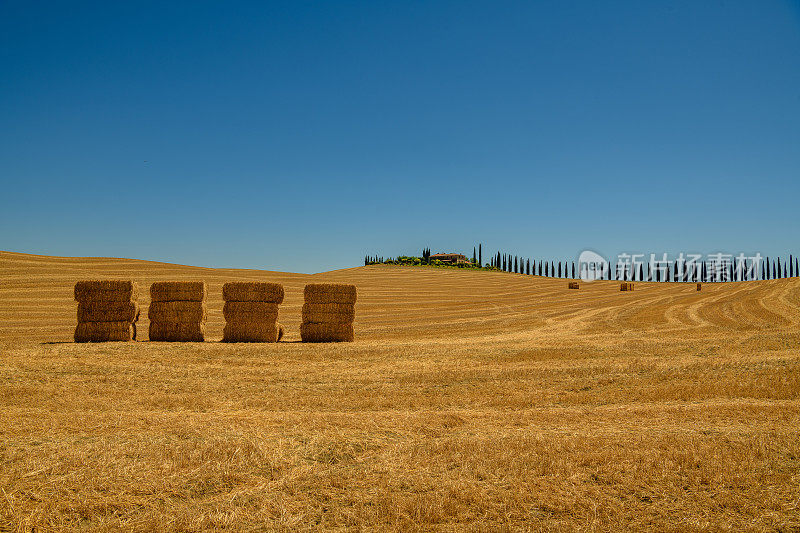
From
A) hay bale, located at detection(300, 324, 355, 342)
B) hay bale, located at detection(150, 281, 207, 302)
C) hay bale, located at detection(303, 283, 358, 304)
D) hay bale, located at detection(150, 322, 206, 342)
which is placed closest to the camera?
hay bale, located at detection(150, 322, 206, 342)

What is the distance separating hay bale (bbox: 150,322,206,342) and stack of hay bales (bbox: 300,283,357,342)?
338 cm

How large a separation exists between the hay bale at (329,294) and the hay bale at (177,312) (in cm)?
357

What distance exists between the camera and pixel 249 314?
15.8 metres

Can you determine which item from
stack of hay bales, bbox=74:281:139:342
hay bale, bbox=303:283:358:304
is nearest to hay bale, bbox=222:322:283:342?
hay bale, bbox=303:283:358:304

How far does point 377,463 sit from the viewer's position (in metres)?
5.29

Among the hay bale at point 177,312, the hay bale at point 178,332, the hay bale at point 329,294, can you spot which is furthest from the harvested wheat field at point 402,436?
the hay bale at point 329,294

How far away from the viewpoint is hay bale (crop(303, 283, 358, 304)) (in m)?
16.5

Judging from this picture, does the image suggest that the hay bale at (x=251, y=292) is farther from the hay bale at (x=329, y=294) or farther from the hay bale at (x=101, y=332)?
the hay bale at (x=101, y=332)

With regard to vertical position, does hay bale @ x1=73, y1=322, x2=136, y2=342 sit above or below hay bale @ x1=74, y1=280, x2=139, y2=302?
below

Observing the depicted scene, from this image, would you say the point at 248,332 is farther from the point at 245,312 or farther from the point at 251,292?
the point at 251,292

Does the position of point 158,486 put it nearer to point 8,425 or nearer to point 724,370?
point 8,425

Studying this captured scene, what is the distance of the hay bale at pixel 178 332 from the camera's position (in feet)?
49.8

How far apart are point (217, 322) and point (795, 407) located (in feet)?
73.0

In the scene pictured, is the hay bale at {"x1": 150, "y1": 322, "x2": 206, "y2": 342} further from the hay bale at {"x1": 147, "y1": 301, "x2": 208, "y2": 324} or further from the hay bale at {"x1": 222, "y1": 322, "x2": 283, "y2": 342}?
the hay bale at {"x1": 222, "y1": 322, "x2": 283, "y2": 342}
